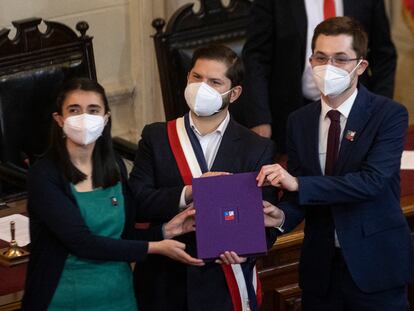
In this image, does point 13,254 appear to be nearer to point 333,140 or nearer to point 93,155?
point 93,155

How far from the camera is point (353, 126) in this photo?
12.5 feet

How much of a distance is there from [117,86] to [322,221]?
2840mm

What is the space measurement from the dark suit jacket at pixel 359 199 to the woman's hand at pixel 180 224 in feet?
1.12

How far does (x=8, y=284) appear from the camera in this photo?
13.3ft

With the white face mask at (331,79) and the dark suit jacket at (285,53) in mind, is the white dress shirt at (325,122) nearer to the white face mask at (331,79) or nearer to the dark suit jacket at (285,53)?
the white face mask at (331,79)

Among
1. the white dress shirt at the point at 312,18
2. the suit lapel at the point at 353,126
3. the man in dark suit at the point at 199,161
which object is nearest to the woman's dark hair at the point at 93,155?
the man in dark suit at the point at 199,161

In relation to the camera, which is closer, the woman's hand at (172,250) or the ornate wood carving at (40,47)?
the woman's hand at (172,250)

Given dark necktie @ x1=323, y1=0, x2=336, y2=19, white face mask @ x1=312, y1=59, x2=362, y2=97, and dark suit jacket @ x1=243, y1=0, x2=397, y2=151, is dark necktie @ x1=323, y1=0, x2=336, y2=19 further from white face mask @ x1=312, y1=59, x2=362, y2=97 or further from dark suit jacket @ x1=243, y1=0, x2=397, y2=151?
white face mask @ x1=312, y1=59, x2=362, y2=97

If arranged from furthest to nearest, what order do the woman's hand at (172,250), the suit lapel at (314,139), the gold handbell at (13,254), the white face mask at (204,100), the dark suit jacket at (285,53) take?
1. the dark suit jacket at (285,53)
2. the gold handbell at (13,254)
3. the suit lapel at (314,139)
4. the white face mask at (204,100)
5. the woman's hand at (172,250)

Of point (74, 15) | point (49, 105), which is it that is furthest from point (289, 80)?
point (74, 15)

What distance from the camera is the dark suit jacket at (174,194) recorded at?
3.81 metres

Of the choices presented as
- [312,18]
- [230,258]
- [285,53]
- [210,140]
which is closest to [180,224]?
[230,258]

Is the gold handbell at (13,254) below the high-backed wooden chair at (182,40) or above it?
below

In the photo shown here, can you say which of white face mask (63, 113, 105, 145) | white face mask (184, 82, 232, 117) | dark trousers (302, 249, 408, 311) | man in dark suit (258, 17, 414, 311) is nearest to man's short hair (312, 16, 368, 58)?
man in dark suit (258, 17, 414, 311)
